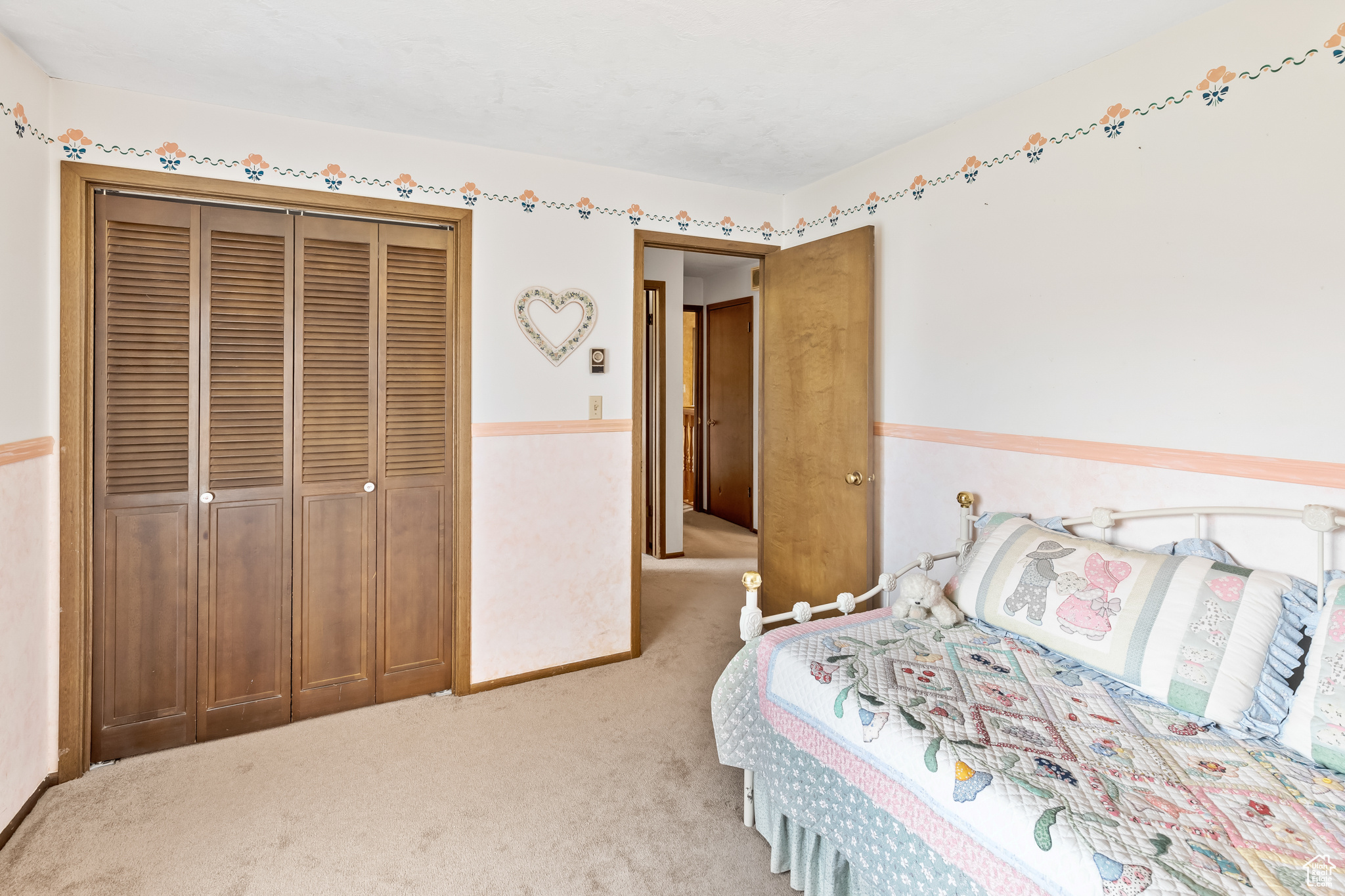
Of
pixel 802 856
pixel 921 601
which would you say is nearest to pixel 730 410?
pixel 921 601

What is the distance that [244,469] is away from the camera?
2.52 m

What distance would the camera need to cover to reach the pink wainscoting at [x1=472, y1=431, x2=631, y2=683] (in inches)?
115

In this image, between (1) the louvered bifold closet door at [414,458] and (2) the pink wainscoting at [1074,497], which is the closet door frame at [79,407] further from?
(2) the pink wainscoting at [1074,497]

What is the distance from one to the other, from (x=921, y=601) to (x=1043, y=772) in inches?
33.1

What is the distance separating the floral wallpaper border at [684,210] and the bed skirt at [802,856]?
2238 millimetres

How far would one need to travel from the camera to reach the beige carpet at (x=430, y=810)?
72.0 inches

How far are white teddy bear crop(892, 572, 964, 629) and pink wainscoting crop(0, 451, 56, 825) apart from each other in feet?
8.90

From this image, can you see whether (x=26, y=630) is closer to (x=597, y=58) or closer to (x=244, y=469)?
(x=244, y=469)

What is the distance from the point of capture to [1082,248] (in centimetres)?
217

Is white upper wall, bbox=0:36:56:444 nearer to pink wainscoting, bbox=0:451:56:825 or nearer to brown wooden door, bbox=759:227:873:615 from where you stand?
pink wainscoting, bbox=0:451:56:825

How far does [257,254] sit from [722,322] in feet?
14.5

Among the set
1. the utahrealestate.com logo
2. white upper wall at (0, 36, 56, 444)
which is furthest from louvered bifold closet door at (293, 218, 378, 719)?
the utahrealestate.com logo

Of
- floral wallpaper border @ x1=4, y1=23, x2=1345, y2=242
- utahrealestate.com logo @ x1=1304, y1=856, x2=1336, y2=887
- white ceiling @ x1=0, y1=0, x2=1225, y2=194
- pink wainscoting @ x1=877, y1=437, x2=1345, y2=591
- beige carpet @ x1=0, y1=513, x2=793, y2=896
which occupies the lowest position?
beige carpet @ x1=0, y1=513, x2=793, y2=896

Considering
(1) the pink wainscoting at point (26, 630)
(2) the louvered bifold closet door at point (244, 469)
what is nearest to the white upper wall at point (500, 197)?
(2) the louvered bifold closet door at point (244, 469)
